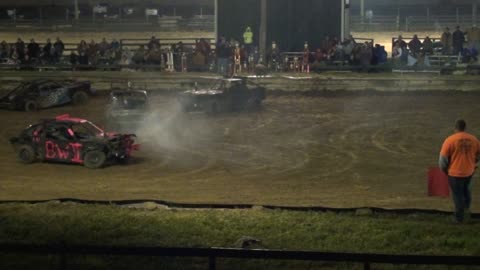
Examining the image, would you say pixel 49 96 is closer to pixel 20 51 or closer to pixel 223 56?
pixel 20 51

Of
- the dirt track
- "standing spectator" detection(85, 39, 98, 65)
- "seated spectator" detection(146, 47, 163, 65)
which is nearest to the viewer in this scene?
the dirt track

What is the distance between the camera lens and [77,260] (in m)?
7.64

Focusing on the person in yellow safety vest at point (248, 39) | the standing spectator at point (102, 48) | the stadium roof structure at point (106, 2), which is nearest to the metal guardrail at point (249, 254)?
the person in yellow safety vest at point (248, 39)

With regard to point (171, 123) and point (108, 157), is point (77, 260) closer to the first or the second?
point (108, 157)

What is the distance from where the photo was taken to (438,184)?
15.1 metres

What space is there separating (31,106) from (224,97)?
6.43 meters

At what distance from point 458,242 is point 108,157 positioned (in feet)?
36.0

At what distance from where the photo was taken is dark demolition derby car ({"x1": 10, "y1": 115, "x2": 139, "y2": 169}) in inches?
752

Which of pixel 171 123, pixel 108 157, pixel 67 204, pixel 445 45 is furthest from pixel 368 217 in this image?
pixel 445 45

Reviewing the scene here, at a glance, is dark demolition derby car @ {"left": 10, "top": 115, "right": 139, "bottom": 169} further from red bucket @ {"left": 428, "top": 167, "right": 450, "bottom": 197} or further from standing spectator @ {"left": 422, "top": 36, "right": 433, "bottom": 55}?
standing spectator @ {"left": 422, "top": 36, "right": 433, "bottom": 55}

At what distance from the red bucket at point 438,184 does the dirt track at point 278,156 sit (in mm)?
252

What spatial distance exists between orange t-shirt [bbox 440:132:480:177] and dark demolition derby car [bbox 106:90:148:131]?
13.7 m

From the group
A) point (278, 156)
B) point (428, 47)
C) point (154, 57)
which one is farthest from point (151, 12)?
point (278, 156)

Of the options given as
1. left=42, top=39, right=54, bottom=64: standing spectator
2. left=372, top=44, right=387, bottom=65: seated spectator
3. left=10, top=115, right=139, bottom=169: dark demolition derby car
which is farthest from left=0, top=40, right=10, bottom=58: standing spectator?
left=10, top=115, right=139, bottom=169: dark demolition derby car
